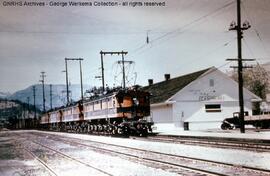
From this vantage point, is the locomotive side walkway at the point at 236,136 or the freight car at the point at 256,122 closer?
the locomotive side walkway at the point at 236,136

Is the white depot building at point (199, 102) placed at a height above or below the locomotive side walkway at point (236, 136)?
above

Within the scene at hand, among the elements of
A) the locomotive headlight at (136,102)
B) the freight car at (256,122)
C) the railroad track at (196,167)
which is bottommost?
the railroad track at (196,167)

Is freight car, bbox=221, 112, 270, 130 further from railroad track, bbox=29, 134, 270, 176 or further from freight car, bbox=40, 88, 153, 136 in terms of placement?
railroad track, bbox=29, 134, 270, 176

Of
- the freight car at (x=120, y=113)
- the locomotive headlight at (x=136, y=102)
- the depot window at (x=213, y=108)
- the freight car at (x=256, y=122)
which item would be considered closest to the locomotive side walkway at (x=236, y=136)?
the freight car at (x=120, y=113)

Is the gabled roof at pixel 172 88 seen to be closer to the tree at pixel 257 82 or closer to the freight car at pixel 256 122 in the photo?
the freight car at pixel 256 122

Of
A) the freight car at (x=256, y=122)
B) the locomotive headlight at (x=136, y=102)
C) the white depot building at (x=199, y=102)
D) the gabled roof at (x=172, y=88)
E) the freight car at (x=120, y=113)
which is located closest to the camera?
the freight car at (x=120, y=113)

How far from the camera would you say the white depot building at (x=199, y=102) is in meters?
37.2

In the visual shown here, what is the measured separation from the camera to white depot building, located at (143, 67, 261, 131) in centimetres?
3722

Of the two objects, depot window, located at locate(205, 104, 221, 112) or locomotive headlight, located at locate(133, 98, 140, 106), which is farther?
depot window, located at locate(205, 104, 221, 112)

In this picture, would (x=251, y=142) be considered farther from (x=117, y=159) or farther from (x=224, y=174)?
(x=224, y=174)

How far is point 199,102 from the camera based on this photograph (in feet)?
125

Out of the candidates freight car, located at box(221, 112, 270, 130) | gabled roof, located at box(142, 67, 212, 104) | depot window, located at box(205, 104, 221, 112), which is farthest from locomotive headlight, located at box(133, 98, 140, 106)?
depot window, located at box(205, 104, 221, 112)

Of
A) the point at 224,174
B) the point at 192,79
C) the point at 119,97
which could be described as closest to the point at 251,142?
the point at 224,174

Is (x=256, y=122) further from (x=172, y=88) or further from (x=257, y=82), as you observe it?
(x=257, y=82)
